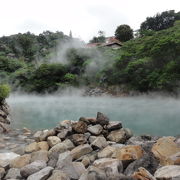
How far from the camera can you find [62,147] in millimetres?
4523

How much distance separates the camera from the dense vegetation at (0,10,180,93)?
49.0 ft

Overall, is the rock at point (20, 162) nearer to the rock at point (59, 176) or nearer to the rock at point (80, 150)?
the rock at point (80, 150)

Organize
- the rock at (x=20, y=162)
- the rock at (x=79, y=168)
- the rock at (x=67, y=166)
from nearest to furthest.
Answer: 1. the rock at (x=67, y=166)
2. the rock at (x=79, y=168)
3. the rock at (x=20, y=162)


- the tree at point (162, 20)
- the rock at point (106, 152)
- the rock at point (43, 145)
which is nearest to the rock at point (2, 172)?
the rock at point (43, 145)

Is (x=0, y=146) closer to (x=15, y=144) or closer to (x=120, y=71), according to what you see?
(x=15, y=144)

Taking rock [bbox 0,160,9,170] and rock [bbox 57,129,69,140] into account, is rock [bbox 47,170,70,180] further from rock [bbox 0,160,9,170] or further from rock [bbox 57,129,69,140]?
rock [bbox 57,129,69,140]

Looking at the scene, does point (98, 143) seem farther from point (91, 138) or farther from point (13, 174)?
point (13, 174)

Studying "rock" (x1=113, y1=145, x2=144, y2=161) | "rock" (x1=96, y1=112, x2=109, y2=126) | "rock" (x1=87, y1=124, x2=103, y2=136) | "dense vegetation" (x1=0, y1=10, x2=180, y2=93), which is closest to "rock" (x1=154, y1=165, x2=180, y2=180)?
"rock" (x1=113, y1=145, x2=144, y2=161)

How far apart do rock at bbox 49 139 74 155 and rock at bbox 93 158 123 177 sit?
105cm

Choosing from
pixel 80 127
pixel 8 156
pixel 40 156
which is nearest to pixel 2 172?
pixel 40 156

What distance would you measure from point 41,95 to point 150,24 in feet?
70.1

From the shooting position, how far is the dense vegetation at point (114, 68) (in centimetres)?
1492

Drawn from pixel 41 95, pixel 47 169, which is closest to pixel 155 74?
pixel 41 95

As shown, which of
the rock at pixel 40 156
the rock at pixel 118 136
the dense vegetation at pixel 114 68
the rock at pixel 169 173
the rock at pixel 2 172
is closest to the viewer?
the rock at pixel 169 173
